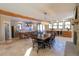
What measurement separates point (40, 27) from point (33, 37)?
1237 millimetres

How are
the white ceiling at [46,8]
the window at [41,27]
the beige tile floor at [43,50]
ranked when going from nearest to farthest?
the white ceiling at [46,8], the beige tile floor at [43,50], the window at [41,27]

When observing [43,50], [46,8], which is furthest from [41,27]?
[43,50]

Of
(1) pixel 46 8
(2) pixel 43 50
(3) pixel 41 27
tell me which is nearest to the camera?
(1) pixel 46 8

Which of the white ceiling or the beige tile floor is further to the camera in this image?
the beige tile floor

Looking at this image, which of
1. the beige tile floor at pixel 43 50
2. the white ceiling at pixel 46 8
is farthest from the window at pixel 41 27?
the beige tile floor at pixel 43 50

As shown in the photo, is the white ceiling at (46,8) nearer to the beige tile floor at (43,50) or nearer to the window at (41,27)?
the window at (41,27)

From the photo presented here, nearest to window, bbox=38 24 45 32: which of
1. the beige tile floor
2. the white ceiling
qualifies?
the white ceiling

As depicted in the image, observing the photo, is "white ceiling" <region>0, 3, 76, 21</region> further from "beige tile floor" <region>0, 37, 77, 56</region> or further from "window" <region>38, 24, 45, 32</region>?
"beige tile floor" <region>0, 37, 77, 56</region>

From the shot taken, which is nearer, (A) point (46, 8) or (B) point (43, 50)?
(A) point (46, 8)

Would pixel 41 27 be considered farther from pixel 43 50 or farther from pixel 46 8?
pixel 43 50

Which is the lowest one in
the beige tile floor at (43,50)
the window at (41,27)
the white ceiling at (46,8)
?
the beige tile floor at (43,50)

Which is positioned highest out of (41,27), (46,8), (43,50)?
(46,8)

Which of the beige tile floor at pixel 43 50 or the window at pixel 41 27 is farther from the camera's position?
the window at pixel 41 27

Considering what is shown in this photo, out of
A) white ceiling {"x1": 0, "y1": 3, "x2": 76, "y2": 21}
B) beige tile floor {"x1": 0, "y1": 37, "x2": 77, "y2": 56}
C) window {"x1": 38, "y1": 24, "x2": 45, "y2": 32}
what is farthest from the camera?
window {"x1": 38, "y1": 24, "x2": 45, "y2": 32}
